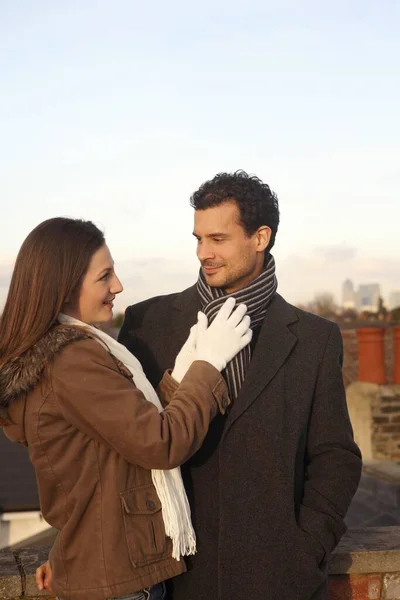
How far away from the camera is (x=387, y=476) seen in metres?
12.6

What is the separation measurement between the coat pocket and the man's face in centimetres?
92

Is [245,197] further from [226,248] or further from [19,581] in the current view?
[19,581]

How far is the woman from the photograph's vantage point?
84.0 inches

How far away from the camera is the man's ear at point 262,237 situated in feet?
9.89

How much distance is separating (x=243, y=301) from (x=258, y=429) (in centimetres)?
47

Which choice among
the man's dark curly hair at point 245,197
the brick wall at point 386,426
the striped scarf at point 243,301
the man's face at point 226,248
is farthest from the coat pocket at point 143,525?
the brick wall at point 386,426

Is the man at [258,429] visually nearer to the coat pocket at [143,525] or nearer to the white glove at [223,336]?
the white glove at [223,336]

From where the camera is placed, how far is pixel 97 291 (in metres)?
2.31

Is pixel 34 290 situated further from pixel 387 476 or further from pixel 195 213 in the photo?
pixel 387 476

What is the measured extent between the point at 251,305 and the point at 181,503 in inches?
31.5

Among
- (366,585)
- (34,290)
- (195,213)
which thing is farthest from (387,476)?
(34,290)

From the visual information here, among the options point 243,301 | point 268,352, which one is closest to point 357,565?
point 268,352

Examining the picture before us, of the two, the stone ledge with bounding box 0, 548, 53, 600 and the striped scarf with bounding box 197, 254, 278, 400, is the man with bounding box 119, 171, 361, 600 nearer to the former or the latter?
the striped scarf with bounding box 197, 254, 278, 400

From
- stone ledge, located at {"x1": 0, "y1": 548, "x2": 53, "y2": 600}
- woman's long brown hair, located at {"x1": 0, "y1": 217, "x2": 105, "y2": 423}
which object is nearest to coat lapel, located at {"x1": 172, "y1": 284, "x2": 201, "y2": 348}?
woman's long brown hair, located at {"x1": 0, "y1": 217, "x2": 105, "y2": 423}
